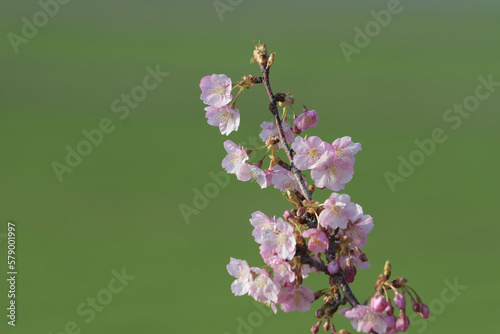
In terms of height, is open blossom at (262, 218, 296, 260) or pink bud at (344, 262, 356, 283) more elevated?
open blossom at (262, 218, 296, 260)

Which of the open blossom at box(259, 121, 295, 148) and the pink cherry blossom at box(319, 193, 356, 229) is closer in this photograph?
the pink cherry blossom at box(319, 193, 356, 229)

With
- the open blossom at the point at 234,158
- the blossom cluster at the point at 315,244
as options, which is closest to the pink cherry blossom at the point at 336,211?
the blossom cluster at the point at 315,244

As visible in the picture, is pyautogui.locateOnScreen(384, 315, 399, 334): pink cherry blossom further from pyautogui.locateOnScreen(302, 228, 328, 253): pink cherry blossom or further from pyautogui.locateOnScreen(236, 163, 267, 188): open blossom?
pyautogui.locateOnScreen(236, 163, 267, 188): open blossom

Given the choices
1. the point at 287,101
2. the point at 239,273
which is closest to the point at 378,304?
the point at 239,273

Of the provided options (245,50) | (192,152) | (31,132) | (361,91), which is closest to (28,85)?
(31,132)

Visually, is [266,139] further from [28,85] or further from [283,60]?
[283,60]

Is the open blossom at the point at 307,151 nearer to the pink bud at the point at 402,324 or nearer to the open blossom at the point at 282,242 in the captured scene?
the open blossom at the point at 282,242

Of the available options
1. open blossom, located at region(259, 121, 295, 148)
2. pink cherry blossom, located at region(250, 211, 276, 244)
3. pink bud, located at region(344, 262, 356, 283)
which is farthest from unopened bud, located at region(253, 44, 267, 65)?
pink bud, located at region(344, 262, 356, 283)

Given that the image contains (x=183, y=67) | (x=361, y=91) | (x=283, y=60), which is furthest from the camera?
(x=283, y=60)
